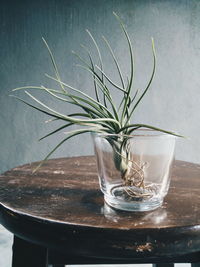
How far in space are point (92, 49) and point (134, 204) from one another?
1.69 meters

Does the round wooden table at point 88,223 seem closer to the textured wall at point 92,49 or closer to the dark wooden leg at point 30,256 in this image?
the dark wooden leg at point 30,256

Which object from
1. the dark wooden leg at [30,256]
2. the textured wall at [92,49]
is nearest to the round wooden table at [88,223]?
the dark wooden leg at [30,256]

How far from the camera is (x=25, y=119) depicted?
2.05 m

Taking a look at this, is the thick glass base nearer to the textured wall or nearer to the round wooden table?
the round wooden table

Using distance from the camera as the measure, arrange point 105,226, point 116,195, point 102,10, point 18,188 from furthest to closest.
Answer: point 102,10 < point 18,188 < point 116,195 < point 105,226

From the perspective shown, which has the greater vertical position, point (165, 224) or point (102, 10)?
point (102, 10)

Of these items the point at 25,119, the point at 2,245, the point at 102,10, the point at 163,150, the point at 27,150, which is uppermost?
the point at 102,10

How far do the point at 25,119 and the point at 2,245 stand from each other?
2.67 ft

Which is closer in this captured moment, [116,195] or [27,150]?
[116,195]

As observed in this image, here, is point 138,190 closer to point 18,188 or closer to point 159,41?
point 18,188

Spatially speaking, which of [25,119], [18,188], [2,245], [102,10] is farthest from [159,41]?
[18,188]

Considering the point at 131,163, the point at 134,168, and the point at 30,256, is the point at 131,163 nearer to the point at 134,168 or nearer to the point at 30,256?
the point at 134,168

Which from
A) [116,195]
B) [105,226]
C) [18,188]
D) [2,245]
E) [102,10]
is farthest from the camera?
[102,10]

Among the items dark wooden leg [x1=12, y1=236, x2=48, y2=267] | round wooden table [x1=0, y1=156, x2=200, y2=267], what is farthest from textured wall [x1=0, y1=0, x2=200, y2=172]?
dark wooden leg [x1=12, y1=236, x2=48, y2=267]
